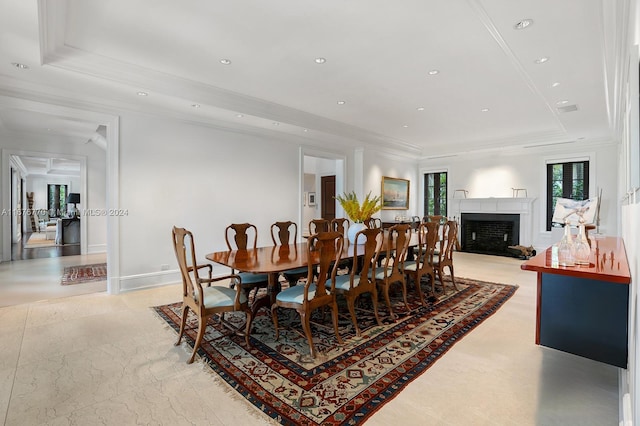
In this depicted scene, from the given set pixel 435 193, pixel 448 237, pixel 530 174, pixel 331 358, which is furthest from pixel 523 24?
pixel 435 193

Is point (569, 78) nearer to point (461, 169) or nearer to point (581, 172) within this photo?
point (581, 172)

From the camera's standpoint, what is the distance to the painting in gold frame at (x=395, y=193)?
8.07 m

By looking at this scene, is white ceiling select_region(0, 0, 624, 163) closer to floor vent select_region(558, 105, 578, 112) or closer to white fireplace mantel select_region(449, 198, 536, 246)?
floor vent select_region(558, 105, 578, 112)

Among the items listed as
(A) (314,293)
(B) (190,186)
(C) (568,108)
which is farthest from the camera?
(B) (190,186)

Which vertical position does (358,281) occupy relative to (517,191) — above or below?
below

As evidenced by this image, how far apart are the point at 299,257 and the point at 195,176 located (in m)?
2.75

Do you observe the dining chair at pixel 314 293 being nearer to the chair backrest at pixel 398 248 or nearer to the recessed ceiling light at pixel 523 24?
the chair backrest at pixel 398 248

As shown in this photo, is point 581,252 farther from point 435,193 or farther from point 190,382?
point 435,193

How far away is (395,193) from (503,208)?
2557 mm

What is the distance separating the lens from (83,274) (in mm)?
5379

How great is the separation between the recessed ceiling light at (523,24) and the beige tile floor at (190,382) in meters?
2.69

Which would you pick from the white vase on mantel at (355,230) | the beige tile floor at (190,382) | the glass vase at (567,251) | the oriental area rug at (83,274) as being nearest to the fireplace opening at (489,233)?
the beige tile floor at (190,382)

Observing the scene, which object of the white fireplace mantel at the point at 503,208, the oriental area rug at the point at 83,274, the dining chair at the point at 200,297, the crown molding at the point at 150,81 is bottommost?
the oriental area rug at the point at 83,274

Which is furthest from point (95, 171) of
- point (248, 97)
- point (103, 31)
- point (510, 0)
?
point (510, 0)
